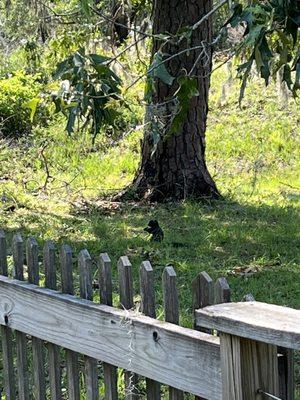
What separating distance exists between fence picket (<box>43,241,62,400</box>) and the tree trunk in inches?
276

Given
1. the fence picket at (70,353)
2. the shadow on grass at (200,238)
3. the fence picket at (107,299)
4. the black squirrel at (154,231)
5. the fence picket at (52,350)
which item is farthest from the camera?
the black squirrel at (154,231)

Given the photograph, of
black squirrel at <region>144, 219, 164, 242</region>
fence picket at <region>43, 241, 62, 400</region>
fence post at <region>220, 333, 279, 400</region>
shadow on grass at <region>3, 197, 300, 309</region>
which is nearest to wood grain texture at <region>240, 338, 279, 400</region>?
fence post at <region>220, 333, 279, 400</region>

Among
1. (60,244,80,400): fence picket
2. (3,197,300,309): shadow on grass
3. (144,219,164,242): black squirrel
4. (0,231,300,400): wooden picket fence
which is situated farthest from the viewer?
(144,219,164,242): black squirrel

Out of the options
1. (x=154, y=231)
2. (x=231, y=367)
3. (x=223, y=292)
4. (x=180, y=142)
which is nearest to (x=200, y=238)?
(x=154, y=231)

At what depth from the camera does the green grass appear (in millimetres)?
7660

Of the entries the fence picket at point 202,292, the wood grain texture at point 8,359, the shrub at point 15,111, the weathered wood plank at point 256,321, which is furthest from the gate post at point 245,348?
the shrub at point 15,111

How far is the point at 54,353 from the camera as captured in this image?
139 inches

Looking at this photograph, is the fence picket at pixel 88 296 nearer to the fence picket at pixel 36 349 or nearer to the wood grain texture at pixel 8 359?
the fence picket at pixel 36 349

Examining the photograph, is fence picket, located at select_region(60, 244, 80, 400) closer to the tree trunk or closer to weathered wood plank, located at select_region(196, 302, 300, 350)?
weathered wood plank, located at select_region(196, 302, 300, 350)

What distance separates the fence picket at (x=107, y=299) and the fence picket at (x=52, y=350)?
12.5 inches

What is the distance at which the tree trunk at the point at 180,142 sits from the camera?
10469 millimetres

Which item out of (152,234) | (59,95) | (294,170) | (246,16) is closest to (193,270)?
(152,234)

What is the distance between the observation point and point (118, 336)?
3.14 m

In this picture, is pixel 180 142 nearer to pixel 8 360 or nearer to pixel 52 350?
pixel 8 360
